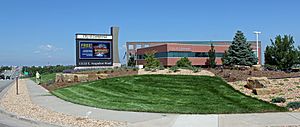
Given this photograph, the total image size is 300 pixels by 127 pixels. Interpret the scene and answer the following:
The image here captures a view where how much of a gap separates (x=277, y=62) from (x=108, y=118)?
111ft

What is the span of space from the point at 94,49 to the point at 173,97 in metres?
24.5

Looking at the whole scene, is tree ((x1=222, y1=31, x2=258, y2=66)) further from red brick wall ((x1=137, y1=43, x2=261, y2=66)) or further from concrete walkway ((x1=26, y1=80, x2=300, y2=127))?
concrete walkway ((x1=26, y1=80, x2=300, y2=127))

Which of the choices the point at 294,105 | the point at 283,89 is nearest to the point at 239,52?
the point at 283,89

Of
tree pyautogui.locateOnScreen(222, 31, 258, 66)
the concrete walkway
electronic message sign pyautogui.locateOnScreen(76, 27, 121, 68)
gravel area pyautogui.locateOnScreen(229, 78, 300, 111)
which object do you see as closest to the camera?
the concrete walkway

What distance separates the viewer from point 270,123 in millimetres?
9617

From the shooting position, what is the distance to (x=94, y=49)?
129ft

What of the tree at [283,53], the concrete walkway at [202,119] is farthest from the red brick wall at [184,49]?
the concrete walkway at [202,119]

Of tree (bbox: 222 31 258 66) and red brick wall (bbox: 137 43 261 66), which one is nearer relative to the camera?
tree (bbox: 222 31 258 66)

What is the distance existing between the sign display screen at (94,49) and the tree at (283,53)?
19.1 m

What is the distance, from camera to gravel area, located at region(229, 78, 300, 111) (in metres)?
14.4

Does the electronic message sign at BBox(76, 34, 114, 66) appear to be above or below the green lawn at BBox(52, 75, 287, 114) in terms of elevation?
above

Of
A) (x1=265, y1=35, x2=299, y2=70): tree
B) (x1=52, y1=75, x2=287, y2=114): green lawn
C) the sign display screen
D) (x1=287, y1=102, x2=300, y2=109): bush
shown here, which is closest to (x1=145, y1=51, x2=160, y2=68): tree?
the sign display screen

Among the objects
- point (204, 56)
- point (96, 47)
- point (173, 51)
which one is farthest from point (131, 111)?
point (204, 56)

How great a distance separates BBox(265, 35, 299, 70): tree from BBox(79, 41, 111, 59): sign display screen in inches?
754
